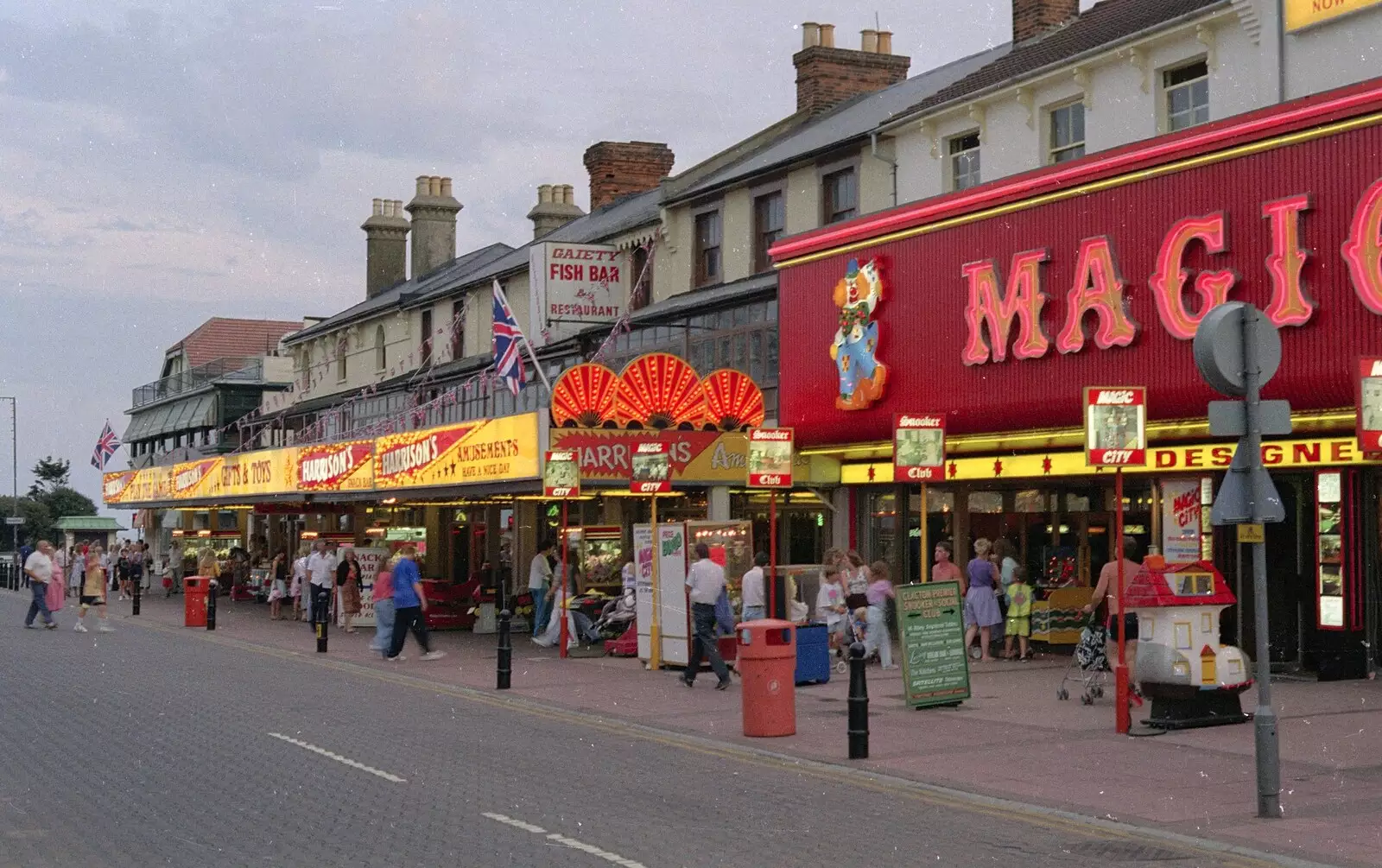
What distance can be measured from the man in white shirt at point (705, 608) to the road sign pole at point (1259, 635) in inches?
372

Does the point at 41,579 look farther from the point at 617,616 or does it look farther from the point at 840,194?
the point at 840,194

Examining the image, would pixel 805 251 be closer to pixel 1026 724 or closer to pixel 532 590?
pixel 532 590

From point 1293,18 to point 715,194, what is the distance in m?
14.2

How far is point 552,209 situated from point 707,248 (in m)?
20.1

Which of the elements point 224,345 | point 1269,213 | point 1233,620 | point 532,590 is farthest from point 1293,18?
point 224,345

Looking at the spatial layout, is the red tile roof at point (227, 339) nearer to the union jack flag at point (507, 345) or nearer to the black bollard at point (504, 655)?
the union jack flag at point (507, 345)

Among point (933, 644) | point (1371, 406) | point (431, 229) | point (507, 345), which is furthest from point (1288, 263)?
point (431, 229)

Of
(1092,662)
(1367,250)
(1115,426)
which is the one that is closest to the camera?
(1115,426)

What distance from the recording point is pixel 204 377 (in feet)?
249

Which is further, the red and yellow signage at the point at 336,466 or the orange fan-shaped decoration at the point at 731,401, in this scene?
the red and yellow signage at the point at 336,466

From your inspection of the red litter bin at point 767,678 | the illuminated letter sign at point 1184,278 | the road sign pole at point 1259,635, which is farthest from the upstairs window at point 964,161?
the road sign pole at point 1259,635

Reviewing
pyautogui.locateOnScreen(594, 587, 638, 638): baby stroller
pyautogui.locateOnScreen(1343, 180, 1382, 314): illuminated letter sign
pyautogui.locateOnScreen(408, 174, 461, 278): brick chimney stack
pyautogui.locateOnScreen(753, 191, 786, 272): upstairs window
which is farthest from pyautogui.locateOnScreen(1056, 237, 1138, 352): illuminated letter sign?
pyautogui.locateOnScreen(408, 174, 461, 278): brick chimney stack

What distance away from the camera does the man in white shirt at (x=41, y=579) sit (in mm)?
31828

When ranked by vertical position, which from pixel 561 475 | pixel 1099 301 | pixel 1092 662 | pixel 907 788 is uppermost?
pixel 1099 301
